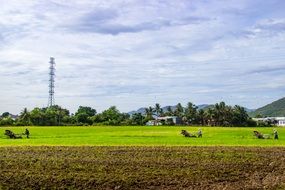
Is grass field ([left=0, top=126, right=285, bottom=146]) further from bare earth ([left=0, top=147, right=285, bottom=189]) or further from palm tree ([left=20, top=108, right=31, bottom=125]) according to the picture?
palm tree ([left=20, top=108, right=31, bottom=125])

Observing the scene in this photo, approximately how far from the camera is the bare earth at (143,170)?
838 inches

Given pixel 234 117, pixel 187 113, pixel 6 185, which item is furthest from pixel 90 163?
pixel 187 113

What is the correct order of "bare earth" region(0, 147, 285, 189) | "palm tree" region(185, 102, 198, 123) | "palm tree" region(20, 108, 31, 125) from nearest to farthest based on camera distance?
1. "bare earth" region(0, 147, 285, 189)
2. "palm tree" region(20, 108, 31, 125)
3. "palm tree" region(185, 102, 198, 123)

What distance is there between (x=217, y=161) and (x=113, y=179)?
9.05 m

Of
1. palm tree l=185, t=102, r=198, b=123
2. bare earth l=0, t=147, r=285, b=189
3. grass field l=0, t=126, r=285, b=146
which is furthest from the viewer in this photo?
palm tree l=185, t=102, r=198, b=123

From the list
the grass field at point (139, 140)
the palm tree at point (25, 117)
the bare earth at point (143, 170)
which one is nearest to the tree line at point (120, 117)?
the palm tree at point (25, 117)

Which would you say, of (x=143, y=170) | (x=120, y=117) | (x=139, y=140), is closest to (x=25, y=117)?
(x=120, y=117)

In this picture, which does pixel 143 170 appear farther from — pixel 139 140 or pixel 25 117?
pixel 25 117

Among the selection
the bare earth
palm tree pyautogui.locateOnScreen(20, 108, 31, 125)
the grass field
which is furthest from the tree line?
the bare earth

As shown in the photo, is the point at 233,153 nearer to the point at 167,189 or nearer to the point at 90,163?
the point at 90,163

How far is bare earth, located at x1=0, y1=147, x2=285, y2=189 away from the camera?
69.9 ft

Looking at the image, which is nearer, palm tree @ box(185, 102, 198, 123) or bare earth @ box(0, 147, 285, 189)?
bare earth @ box(0, 147, 285, 189)

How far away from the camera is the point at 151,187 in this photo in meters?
20.8

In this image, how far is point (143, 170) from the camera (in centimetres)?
2509
